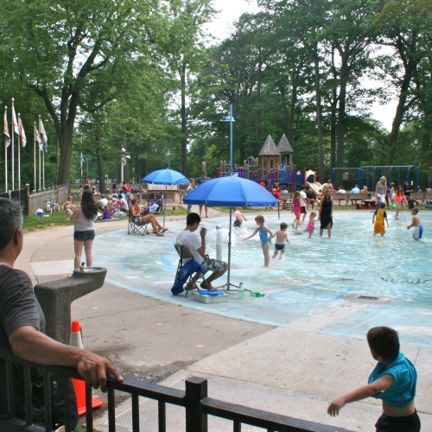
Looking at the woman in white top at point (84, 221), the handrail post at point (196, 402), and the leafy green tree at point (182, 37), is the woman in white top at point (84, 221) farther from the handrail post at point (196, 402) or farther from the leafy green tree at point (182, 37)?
the leafy green tree at point (182, 37)

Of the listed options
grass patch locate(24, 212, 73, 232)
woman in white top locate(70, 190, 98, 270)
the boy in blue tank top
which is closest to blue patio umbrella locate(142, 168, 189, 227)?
grass patch locate(24, 212, 73, 232)

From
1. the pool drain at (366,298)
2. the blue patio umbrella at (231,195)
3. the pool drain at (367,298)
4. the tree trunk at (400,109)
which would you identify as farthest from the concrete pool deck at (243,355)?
the tree trunk at (400,109)

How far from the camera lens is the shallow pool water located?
8352 millimetres

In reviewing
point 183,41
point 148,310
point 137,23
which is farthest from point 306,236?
point 183,41

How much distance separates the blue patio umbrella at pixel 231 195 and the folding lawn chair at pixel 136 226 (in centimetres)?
1007

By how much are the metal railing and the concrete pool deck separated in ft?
6.84

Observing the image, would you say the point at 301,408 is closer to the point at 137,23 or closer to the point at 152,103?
the point at 137,23

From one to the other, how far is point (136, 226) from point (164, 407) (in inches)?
722

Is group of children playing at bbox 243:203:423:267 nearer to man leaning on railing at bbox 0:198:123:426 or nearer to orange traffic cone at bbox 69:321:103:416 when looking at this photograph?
orange traffic cone at bbox 69:321:103:416

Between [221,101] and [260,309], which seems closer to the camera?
[260,309]

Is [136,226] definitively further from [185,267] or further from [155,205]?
[185,267]

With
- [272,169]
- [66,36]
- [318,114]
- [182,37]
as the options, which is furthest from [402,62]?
[66,36]

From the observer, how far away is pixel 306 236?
20.1m

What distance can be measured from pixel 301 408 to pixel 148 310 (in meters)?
4.15
